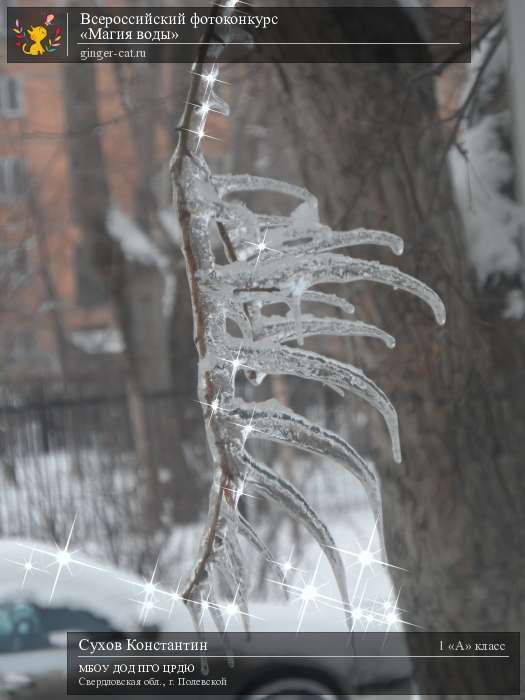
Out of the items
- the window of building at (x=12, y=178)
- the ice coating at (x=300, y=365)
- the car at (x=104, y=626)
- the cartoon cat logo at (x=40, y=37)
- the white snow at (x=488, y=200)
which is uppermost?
the window of building at (x=12, y=178)

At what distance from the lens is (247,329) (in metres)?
1.58

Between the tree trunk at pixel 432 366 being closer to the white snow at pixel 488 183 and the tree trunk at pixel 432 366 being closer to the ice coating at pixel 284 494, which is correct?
the white snow at pixel 488 183

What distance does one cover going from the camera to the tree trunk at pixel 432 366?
6.24ft

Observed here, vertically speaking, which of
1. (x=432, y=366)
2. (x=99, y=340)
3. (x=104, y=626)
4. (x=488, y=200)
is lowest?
(x=104, y=626)

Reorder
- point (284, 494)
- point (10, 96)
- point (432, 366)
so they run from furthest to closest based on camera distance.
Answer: point (10, 96)
point (432, 366)
point (284, 494)

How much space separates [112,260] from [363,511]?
2474 mm

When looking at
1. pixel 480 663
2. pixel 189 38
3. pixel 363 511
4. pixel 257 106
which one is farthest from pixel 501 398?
pixel 257 106

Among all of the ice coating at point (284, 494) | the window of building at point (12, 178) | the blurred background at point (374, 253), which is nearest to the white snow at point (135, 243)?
the blurred background at point (374, 253)


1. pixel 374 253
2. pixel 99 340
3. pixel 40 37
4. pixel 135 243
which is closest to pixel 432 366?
pixel 374 253

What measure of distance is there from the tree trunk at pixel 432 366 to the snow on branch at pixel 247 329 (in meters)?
0.24

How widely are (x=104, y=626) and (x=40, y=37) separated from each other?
120 cm

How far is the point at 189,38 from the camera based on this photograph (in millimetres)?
1758

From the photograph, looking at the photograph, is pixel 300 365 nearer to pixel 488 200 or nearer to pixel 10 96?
pixel 488 200

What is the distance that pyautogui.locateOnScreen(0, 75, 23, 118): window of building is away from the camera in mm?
2364
